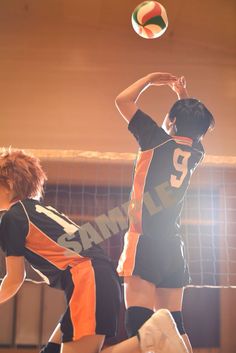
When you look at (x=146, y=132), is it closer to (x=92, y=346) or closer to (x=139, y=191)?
(x=139, y=191)

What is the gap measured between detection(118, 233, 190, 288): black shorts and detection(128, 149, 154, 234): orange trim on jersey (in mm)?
51

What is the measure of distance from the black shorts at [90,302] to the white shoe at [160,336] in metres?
0.13

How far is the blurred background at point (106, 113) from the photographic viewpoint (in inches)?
184

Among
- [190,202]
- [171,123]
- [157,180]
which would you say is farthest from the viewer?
[190,202]

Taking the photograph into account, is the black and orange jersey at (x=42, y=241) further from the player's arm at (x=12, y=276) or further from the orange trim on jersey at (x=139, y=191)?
the orange trim on jersey at (x=139, y=191)

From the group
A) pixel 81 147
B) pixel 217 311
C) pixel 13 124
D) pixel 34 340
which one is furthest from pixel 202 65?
pixel 34 340

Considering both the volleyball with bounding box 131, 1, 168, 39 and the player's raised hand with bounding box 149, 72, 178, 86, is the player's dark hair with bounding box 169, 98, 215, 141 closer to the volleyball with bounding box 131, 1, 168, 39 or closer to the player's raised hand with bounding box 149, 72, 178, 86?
the player's raised hand with bounding box 149, 72, 178, 86

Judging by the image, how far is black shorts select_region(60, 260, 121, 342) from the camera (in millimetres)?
1835

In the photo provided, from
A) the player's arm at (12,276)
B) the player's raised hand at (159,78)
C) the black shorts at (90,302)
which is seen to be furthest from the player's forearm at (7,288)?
the player's raised hand at (159,78)

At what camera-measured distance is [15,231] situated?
192cm

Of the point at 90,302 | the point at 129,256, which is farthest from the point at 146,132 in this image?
the point at 90,302

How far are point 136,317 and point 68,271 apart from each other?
A: 34cm

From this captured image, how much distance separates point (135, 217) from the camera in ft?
7.02

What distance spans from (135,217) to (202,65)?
3.70 metres
